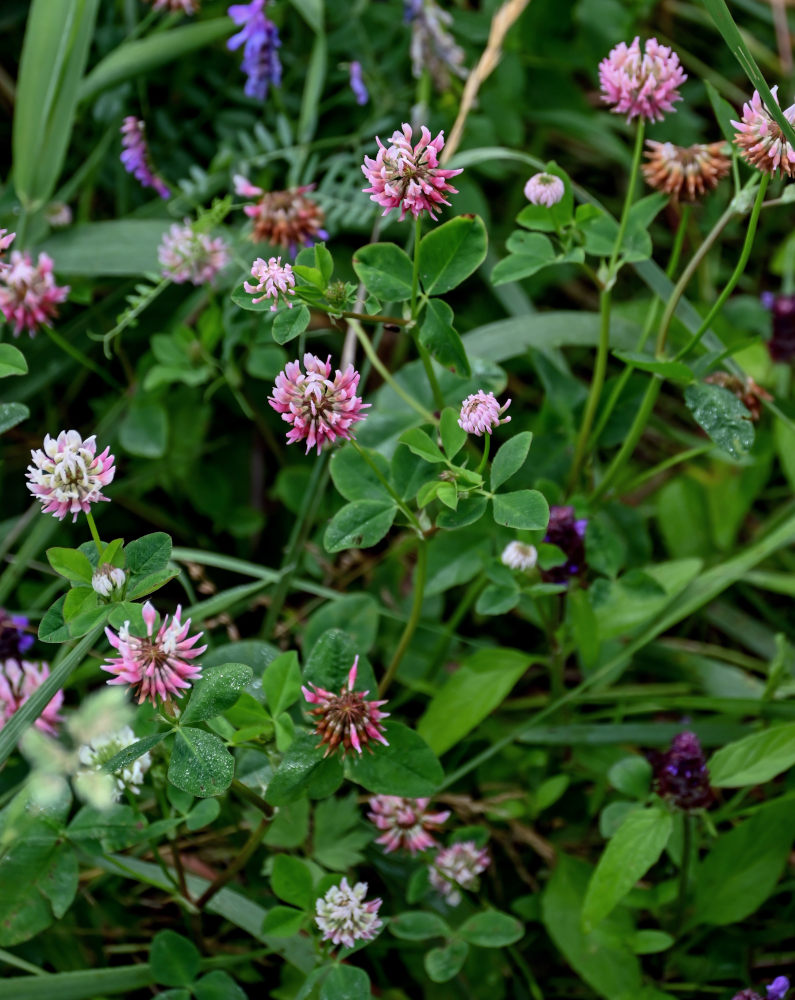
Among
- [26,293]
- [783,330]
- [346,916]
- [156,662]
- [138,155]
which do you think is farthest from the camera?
[783,330]

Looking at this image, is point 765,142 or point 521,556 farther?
point 521,556

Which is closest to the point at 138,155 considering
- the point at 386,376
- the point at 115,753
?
the point at 386,376

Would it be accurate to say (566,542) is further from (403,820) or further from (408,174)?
(408,174)

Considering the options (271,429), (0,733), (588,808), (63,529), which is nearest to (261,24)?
(271,429)

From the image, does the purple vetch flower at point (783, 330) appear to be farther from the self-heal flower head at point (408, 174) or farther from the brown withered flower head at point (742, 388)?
the self-heal flower head at point (408, 174)

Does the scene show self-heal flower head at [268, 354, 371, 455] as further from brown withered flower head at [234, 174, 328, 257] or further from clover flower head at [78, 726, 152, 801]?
brown withered flower head at [234, 174, 328, 257]

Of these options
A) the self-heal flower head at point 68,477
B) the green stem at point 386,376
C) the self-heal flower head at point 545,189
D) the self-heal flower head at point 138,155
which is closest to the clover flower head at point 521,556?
the green stem at point 386,376
